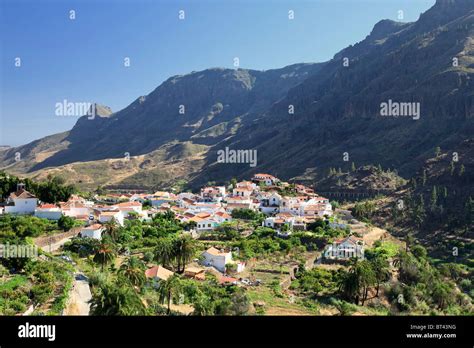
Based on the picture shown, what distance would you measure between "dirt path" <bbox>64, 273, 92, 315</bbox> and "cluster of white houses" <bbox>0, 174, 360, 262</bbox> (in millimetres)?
13048

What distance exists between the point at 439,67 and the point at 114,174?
13334cm

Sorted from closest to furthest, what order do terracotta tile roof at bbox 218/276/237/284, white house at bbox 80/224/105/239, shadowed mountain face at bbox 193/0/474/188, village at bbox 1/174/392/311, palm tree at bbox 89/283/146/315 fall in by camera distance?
palm tree at bbox 89/283/146/315 → terracotta tile roof at bbox 218/276/237/284 → village at bbox 1/174/392/311 → white house at bbox 80/224/105/239 → shadowed mountain face at bbox 193/0/474/188

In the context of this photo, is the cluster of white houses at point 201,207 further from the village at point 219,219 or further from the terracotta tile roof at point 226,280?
the terracotta tile roof at point 226,280

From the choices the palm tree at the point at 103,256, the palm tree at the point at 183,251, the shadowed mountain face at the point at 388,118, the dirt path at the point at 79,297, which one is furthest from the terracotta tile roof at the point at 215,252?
the shadowed mountain face at the point at 388,118

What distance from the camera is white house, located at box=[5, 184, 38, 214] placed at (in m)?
47.4

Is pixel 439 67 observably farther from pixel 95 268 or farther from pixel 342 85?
pixel 95 268

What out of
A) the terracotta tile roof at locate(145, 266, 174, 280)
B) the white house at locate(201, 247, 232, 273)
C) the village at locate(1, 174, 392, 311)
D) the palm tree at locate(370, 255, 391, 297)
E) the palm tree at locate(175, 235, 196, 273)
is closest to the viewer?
the terracotta tile roof at locate(145, 266, 174, 280)

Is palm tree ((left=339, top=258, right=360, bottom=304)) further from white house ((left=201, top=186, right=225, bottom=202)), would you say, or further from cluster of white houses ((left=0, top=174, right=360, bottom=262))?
white house ((left=201, top=186, right=225, bottom=202))

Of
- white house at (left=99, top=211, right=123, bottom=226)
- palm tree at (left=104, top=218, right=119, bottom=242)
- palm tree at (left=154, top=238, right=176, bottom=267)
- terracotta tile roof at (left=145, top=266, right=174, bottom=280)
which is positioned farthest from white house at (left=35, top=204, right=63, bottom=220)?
terracotta tile roof at (left=145, top=266, right=174, bottom=280)

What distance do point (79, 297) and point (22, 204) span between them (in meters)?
26.7

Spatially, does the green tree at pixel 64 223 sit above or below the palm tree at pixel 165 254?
above

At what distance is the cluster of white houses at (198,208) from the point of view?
157 ft

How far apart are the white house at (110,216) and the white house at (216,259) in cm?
1297

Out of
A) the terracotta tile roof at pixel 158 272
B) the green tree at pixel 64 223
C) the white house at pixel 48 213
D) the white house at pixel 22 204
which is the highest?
the white house at pixel 22 204
